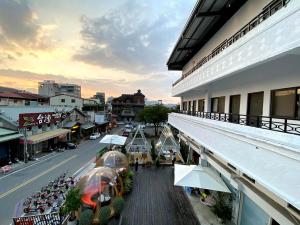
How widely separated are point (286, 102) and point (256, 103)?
2.07m

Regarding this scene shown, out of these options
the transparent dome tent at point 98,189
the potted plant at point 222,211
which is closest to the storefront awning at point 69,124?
the transparent dome tent at point 98,189

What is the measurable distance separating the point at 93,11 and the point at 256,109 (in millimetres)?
14322

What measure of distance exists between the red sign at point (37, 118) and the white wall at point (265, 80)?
24624 mm

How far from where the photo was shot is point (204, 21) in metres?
13.6

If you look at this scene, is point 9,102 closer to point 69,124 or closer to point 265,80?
point 69,124

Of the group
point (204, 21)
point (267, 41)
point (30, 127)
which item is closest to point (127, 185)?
point (204, 21)

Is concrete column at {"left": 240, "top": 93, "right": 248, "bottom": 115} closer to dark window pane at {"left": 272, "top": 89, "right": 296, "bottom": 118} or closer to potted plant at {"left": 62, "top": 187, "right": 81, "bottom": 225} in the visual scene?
dark window pane at {"left": 272, "top": 89, "right": 296, "bottom": 118}

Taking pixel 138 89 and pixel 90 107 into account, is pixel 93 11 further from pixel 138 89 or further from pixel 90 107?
pixel 138 89

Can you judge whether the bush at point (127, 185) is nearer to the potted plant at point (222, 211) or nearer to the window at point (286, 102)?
the potted plant at point (222, 211)

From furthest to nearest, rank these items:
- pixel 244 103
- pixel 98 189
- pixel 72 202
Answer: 1. pixel 98 189
2. pixel 244 103
3. pixel 72 202

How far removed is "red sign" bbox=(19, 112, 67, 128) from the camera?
25873 mm

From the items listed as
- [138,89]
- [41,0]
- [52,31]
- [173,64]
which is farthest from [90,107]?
[41,0]

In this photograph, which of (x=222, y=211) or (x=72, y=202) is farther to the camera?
(x=222, y=211)

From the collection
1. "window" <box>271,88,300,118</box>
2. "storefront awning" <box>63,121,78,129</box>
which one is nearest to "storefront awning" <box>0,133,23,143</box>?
"storefront awning" <box>63,121,78,129</box>
